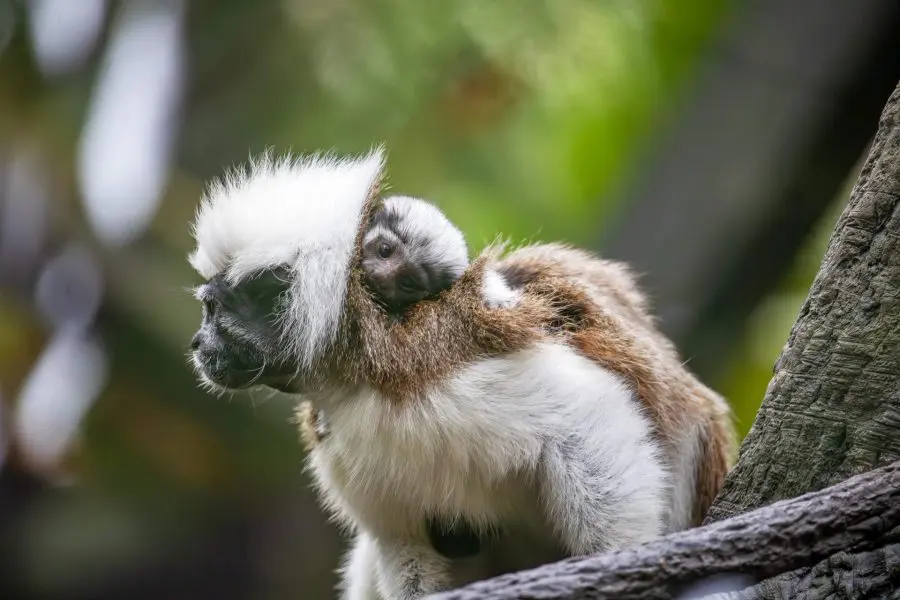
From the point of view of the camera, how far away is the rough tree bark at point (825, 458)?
1896 millimetres

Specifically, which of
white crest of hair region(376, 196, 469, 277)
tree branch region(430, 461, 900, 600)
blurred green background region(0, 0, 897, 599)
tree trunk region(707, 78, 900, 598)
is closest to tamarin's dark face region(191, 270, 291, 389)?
white crest of hair region(376, 196, 469, 277)

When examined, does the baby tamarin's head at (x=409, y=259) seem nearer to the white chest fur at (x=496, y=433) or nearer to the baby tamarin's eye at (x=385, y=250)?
the baby tamarin's eye at (x=385, y=250)

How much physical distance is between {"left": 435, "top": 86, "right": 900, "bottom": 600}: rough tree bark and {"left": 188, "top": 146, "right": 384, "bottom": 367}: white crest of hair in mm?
1232

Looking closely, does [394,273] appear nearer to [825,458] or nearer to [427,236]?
[427,236]

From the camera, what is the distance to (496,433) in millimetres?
2715

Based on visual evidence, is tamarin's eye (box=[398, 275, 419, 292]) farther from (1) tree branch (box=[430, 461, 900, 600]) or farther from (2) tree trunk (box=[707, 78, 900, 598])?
(1) tree branch (box=[430, 461, 900, 600])

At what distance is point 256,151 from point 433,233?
306 centimetres

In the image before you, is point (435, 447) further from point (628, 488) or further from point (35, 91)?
point (35, 91)

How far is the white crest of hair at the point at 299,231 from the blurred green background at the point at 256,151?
2425 millimetres

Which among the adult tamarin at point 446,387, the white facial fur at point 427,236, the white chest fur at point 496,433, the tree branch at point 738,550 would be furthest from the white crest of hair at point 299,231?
the tree branch at point 738,550

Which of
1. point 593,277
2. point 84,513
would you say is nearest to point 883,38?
point 593,277

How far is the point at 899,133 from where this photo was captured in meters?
2.26

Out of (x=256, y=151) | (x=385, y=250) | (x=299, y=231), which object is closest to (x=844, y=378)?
(x=385, y=250)

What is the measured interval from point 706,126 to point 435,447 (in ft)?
12.6
